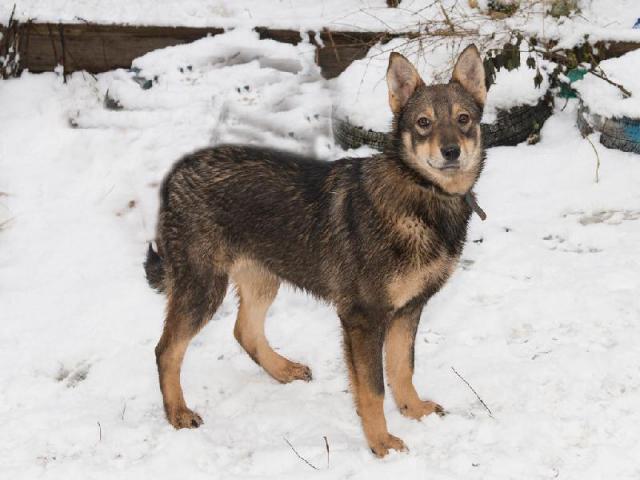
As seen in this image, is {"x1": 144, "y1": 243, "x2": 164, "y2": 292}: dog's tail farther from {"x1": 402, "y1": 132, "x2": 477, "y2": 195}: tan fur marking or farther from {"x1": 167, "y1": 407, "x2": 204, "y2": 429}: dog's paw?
{"x1": 402, "y1": 132, "x2": 477, "y2": 195}: tan fur marking

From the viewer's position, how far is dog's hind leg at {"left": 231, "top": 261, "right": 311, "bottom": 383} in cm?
520

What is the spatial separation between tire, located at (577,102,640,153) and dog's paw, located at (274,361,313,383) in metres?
3.74

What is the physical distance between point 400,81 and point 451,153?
571 millimetres

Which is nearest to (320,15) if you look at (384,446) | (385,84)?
(385,84)

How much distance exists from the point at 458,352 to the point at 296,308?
50.3 inches

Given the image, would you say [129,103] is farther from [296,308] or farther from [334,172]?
[334,172]

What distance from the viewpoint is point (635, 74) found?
734 cm

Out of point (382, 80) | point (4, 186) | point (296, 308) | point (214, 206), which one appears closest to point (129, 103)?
point (4, 186)

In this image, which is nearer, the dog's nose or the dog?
the dog's nose

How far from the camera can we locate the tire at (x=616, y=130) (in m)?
7.15

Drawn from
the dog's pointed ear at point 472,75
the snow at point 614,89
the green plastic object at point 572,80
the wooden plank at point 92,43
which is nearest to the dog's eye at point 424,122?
the dog's pointed ear at point 472,75

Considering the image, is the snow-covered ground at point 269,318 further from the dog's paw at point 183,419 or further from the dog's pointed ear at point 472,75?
the dog's pointed ear at point 472,75

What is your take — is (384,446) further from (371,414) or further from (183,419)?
(183,419)

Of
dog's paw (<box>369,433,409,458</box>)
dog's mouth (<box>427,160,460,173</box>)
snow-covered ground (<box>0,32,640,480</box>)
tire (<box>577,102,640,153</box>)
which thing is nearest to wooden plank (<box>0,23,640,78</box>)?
snow-covered ground (<box>0,32,640,480</box>)
